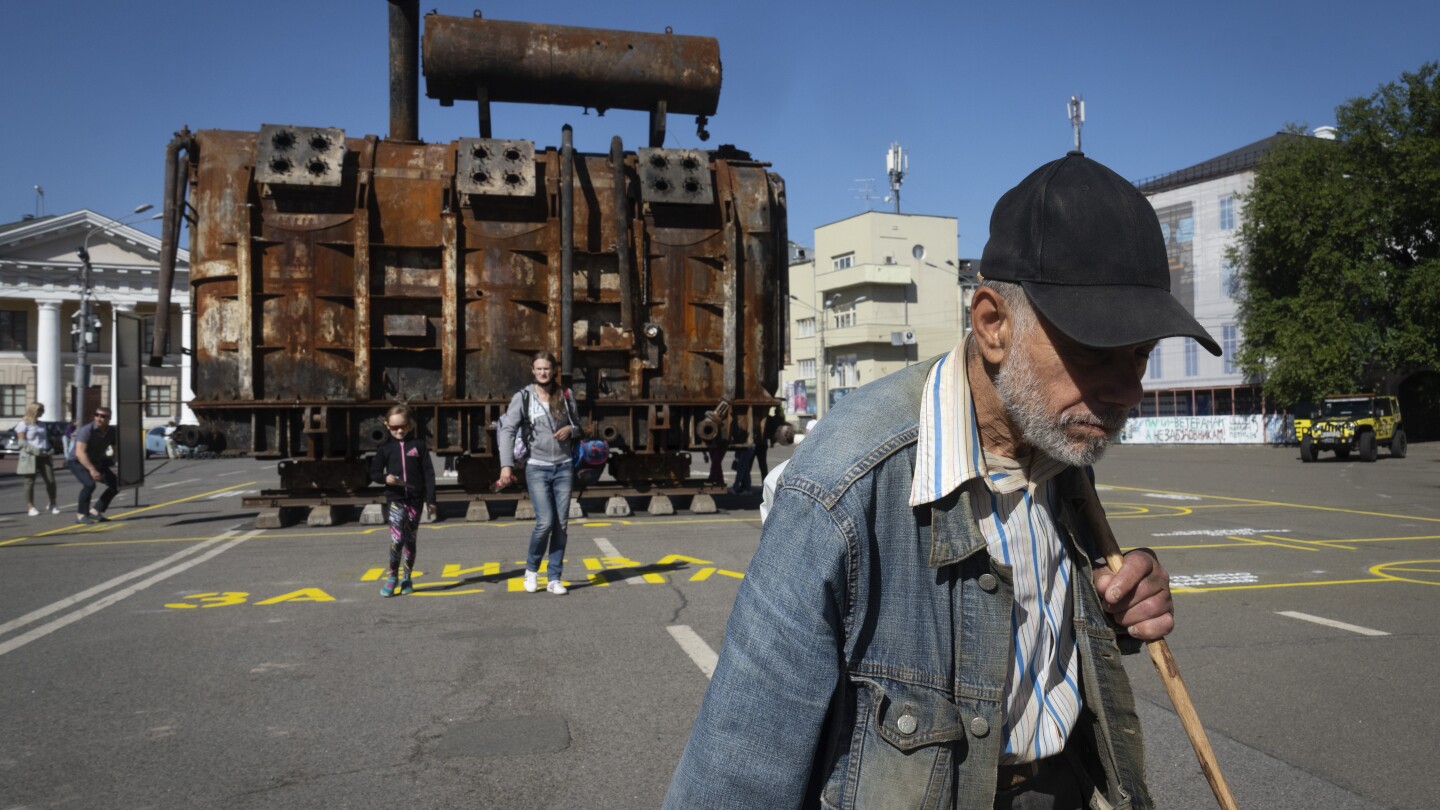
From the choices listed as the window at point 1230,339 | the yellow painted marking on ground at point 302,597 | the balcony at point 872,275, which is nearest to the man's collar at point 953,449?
the yellow painted marking on ground at point 302,597

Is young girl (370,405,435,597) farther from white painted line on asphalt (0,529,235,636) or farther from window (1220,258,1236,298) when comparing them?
window (1220,258,1236,298)

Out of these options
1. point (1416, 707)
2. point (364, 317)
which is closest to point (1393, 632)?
point (1416, 707)

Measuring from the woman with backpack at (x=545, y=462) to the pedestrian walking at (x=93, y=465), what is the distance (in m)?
10.2

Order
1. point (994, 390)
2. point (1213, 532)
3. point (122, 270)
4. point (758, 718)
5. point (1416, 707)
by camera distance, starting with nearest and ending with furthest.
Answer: point (758, 718) → point (994, 390) → point (1416, 707) → point (1213, 532) → point (122, 270)

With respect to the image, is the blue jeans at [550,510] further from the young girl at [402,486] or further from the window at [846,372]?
the window at [846,372]

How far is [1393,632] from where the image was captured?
708 cm

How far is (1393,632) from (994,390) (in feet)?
21.6

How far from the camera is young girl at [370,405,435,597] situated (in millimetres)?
8961

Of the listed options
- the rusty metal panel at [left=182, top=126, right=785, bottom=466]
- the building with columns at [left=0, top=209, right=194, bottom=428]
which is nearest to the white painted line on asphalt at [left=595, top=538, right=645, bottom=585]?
the rusty metal panel at [left=182, top=126, right=785, bottom=466]

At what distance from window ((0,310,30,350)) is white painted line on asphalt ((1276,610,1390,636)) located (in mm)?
72703

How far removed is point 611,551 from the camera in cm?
1176

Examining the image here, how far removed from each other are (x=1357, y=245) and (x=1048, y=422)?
50003mm

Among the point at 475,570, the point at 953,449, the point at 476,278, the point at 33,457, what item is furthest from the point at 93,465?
the point at 953,449

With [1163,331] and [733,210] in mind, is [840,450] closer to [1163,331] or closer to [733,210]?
[1163,331]
